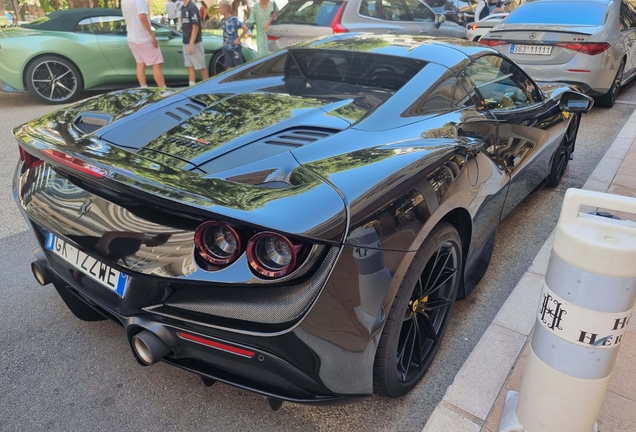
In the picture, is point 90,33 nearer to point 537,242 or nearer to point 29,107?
point 29,107

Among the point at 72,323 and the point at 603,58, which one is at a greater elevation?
the point at 603,58

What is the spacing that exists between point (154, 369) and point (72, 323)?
64 cm

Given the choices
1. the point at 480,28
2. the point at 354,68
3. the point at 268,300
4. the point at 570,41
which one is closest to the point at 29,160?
the point at 268,300

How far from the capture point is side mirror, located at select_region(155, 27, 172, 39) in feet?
27.8

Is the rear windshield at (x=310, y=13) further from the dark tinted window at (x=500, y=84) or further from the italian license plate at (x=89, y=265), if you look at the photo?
the italian license plate at (x=89, y=265)

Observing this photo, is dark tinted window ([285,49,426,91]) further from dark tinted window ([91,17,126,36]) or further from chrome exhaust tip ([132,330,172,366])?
dark tinted window ([91,17,126,36])

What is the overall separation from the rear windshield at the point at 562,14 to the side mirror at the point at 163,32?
17.5ft

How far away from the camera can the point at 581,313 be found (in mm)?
1611

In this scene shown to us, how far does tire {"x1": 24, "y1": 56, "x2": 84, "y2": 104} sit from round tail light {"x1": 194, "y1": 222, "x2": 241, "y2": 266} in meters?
7.23

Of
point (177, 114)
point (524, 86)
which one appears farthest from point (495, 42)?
point (177, 114)

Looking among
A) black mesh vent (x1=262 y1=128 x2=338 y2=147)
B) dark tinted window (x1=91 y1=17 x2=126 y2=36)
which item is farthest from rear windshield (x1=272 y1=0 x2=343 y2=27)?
black mesh vent (x1=262 y1=128 x2=338 y2=147)

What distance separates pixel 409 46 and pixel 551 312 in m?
1.80

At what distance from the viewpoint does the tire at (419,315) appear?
1942 mm

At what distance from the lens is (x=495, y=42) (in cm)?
717
